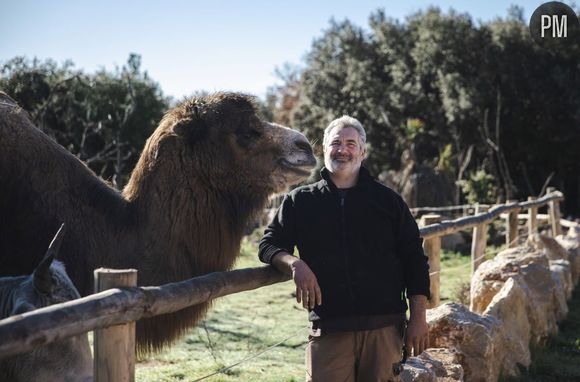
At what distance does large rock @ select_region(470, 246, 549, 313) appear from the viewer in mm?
6903

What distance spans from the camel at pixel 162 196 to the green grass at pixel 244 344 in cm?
86

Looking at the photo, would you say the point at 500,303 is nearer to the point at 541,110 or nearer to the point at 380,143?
the point at 541,110

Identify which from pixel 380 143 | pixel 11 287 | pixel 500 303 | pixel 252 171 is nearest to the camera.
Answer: pixel 11 287

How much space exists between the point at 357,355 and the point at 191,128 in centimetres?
201

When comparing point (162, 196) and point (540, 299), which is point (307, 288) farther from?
point (540, 299)

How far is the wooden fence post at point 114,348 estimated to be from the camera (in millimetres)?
2391

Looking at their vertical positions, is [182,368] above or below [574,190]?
below

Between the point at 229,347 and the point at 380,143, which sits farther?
the point at 380,143

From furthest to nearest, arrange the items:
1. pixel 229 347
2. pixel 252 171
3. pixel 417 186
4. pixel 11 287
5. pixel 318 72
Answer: pixel 318 72, pixel 417 186, pixel 229 347, pixel 252 171, pixel 11 287

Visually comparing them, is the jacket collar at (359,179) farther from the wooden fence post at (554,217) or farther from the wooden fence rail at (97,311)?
the wooden fence post at (554,217)

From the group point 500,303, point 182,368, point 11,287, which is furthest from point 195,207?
point 500,303

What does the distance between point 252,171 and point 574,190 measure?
79.3 ft

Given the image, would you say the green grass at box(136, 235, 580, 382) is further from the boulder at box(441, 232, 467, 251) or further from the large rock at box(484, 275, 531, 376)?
the boulder at box(441, 232, 467, 251)

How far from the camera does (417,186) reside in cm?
2053
